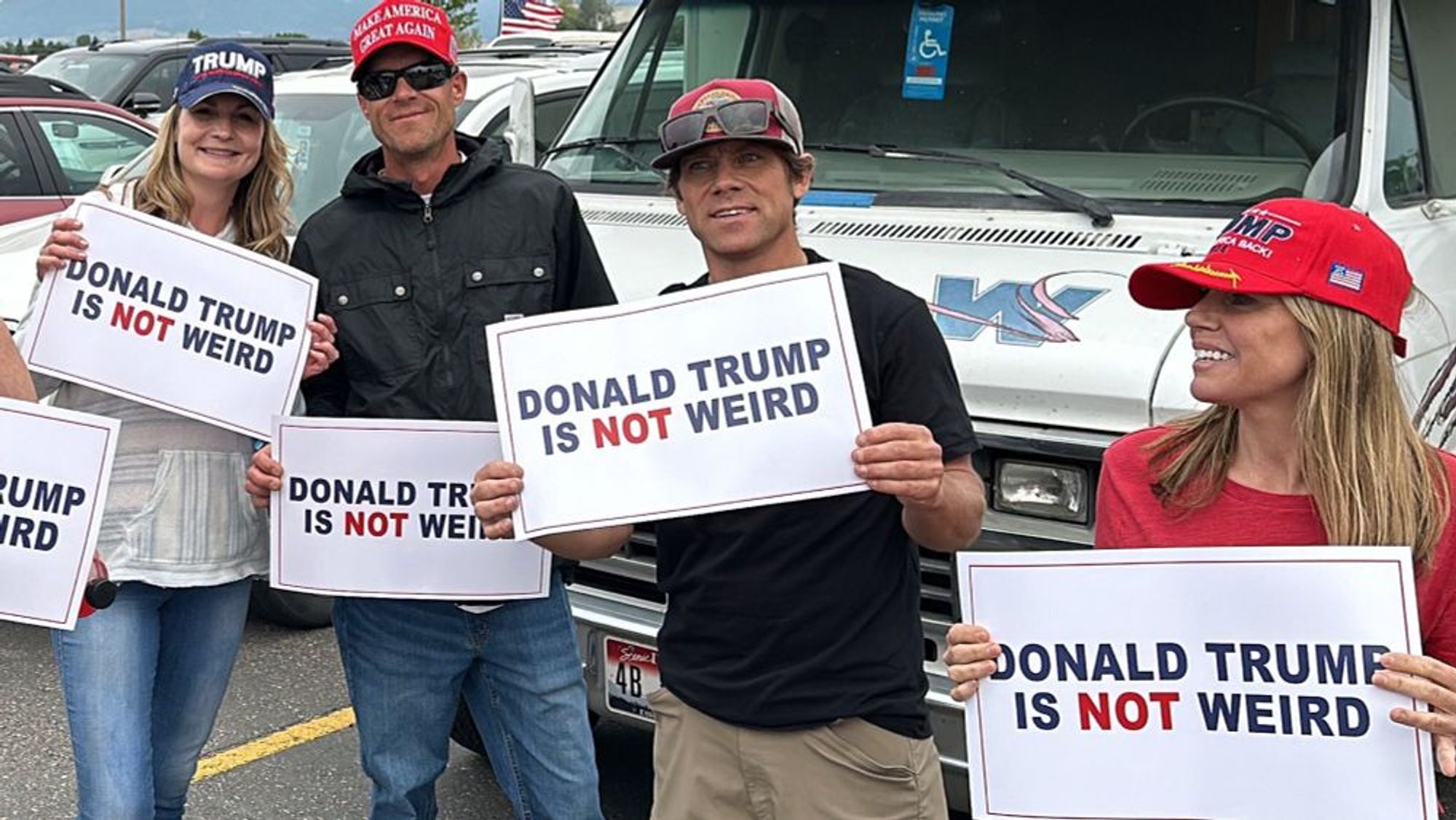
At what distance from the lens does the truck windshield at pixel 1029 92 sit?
4137 mm

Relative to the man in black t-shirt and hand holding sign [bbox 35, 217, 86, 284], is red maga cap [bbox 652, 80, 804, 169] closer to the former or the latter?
the man in black t-shirt

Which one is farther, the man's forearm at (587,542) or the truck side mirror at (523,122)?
the truck side mirror at (523,122)

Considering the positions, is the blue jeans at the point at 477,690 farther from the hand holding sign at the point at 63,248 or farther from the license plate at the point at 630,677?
the hand holding sign at the point at 63,248

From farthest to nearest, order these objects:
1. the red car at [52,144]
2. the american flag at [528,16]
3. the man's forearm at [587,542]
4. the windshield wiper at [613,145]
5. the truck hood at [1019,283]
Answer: the american flag at [528,16] → the red car at [52,144] → the windshield wiper at [613,145] → the truck hood at [1019,283] → the man's forearm at [587,542]

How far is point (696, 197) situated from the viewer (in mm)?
2678

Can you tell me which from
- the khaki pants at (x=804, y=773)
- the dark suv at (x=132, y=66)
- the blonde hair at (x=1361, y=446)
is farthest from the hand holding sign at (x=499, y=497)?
the dark suv at (x=132, y=66)

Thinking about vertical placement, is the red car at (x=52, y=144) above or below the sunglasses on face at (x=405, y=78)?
below

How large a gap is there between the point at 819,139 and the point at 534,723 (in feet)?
6.44

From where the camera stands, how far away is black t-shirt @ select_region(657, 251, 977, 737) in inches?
103

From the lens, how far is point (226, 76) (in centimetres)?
327

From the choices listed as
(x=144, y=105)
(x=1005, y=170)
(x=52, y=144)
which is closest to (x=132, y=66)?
(x=144, y=105)

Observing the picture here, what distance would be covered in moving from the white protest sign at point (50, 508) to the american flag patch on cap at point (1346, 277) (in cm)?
203

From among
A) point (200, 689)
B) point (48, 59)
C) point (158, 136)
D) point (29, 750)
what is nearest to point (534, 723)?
point (200, 689)

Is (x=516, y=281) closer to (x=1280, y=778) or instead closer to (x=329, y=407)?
(x=329, y=407)
